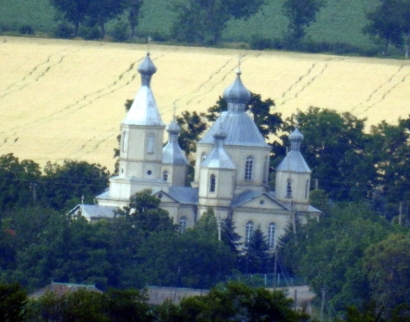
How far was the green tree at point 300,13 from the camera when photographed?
438 feet

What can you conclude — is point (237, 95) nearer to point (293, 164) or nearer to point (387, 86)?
point (293, 164)

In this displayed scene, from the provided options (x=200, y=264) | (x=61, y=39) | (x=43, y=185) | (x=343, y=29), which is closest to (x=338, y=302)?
(x=200, y=264)

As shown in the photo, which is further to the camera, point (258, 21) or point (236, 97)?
point (258, 21)

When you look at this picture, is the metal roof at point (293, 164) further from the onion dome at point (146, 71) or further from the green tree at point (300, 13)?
the green tree at point (300, 13)

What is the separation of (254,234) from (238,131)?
495 centimetres

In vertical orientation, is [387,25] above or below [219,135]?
above

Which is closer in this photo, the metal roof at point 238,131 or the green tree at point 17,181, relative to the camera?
the metal roof at point 238,131

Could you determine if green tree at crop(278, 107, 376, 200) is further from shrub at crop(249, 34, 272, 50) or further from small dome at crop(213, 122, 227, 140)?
shrub at crop(249, 34, 272, 50)

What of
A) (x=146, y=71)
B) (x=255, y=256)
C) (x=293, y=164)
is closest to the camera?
(x=255, y=256)

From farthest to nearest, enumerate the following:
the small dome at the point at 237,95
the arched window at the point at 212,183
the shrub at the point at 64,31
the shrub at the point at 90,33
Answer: the shrub at the point at 64,31, the shrub at the point at 90,33, the small dome at the point at 237,95, the arched window at the point at 212,183

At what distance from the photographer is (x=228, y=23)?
462ft

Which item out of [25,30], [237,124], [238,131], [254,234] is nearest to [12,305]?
[254,234]

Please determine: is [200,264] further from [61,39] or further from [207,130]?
[61,39]

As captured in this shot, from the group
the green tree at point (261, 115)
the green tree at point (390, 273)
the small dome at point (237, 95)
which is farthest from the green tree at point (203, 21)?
the green tree at point (390, 273)
